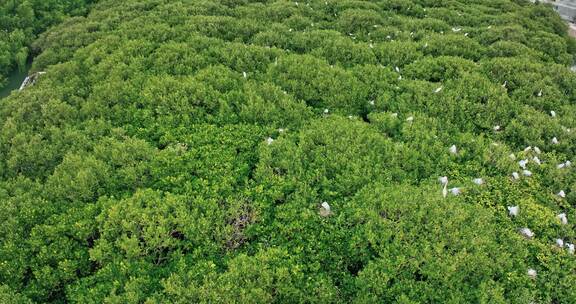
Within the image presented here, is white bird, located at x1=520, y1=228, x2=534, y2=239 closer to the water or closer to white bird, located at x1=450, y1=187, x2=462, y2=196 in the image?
white bird, located at x1=450, y1=187, x2=462, y2=196

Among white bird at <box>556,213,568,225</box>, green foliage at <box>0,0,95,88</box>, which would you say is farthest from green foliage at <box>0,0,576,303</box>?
green foliage at <box>0,0,95,88</box>

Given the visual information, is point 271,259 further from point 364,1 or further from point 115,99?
point 364,1

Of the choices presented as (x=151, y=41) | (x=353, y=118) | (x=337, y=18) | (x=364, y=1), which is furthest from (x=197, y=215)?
(x=364, y=1)

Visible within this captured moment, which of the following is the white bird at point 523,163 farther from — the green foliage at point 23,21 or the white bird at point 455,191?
the green foliage at point 23,21

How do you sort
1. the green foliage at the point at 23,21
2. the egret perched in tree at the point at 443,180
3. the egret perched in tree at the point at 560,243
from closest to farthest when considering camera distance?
the egret perched in tree at the point at 560,243, the egret perched in tree at the point at 443,180, the green foliage at the point at 23,21

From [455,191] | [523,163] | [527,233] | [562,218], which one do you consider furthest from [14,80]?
[562,218]

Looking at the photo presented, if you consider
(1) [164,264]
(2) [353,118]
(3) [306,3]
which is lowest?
(1) [164,264]

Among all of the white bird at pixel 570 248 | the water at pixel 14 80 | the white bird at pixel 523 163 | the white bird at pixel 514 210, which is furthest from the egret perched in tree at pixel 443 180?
the water at pixel 14 80
